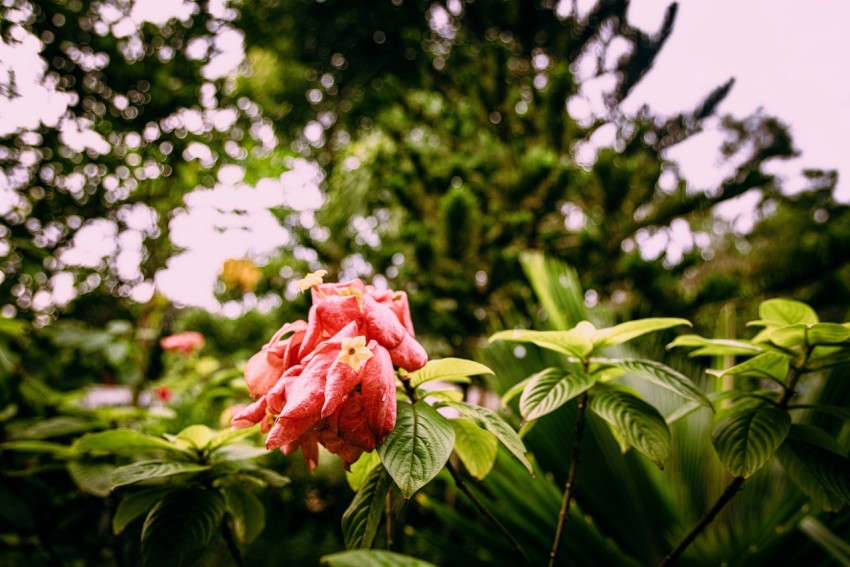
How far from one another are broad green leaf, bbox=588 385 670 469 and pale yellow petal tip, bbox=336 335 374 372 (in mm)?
306

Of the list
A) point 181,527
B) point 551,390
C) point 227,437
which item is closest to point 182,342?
point 227,437

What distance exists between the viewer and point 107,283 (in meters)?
1.80

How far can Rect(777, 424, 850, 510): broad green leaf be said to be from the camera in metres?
0.52

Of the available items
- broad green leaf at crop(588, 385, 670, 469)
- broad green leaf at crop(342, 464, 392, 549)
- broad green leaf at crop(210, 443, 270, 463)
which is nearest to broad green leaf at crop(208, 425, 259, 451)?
broad green leaf at crop(210, 443, 270, 463)

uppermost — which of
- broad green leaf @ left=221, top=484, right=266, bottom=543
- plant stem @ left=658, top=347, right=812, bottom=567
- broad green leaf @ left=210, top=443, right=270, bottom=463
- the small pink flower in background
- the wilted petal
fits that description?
the small pink flower in background

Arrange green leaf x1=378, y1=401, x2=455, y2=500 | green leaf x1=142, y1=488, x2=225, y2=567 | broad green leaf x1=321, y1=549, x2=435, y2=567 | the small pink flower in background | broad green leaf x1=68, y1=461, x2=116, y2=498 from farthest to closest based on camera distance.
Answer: the small pink flower in background → broad green leaf x1=68, y1=461, x2=116, y2=498 → green leaf x1=142, y1=488, x2=225, y2=567 → green leaf x1=378, y1=401, x2=455, y2=500 → broad green leaf x1=321, y1=549, x2=435, y2=567

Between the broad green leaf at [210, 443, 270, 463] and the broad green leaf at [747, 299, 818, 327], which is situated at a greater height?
the broad green leaf at [210, 443, 270, 463]

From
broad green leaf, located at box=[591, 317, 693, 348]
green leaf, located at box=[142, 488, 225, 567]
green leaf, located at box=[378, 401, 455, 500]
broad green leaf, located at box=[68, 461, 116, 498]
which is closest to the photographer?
green leaf, located at box=[378, 401, 455, 500]

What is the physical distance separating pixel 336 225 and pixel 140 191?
1245 millimetres

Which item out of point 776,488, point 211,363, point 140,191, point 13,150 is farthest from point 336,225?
point 776,488

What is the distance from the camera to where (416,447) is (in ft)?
1.44

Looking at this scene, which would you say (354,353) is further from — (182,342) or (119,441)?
(182,342)

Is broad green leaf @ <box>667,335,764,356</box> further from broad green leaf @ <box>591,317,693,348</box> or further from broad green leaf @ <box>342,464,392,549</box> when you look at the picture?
broad green leaf @ <box>342,464,392,549</box>

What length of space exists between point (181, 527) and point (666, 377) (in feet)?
2.00
